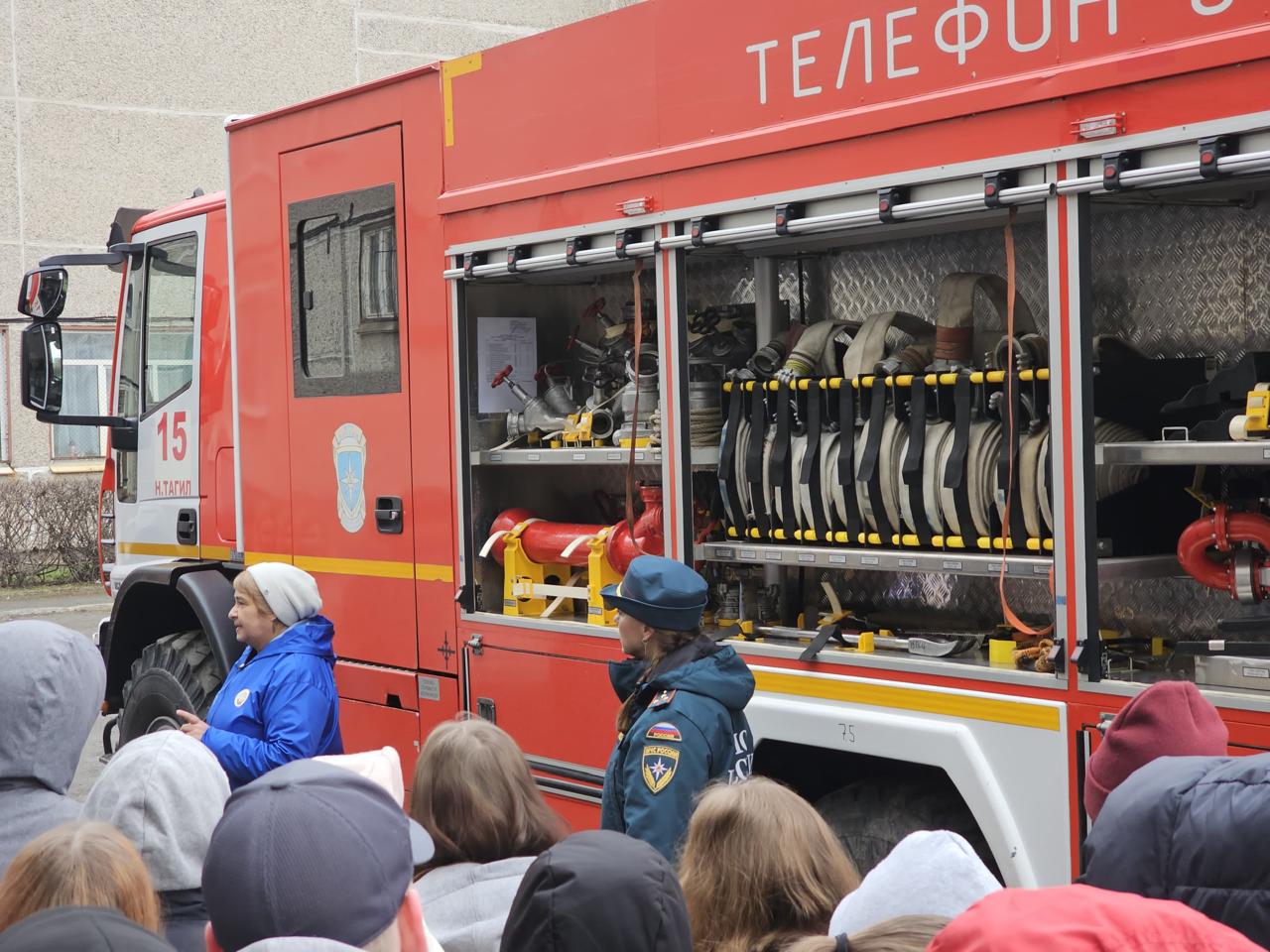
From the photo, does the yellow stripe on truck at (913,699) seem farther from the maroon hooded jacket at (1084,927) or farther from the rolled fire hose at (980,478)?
the maroon hooded jacket at (1084,927)

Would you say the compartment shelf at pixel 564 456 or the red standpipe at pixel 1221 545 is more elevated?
the compartment shelf at pixel 564 456

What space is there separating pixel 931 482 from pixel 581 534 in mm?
1591

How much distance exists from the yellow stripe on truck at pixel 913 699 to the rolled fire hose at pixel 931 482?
542 millimetres

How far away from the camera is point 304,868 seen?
1840 millimetres

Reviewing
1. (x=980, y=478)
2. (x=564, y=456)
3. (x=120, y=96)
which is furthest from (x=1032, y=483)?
(x=120, y=96)

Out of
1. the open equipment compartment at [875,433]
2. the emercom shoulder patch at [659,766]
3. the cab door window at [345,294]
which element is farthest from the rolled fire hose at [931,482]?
the cab door window at [345,294]

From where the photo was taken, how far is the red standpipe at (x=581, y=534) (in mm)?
5266

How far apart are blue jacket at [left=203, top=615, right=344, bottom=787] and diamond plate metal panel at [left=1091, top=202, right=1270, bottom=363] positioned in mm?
2743

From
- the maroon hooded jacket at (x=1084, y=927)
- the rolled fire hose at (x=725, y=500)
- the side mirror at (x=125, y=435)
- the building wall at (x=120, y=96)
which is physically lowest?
the maroon hooded jacket at (x=1084, y=927)

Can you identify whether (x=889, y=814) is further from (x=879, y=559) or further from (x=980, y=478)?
(x=980, y=478)

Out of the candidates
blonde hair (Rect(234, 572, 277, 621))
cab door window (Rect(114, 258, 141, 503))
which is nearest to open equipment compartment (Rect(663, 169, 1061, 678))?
blonde hair (Rect(234, 572, 277, 621))

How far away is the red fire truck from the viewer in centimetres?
374

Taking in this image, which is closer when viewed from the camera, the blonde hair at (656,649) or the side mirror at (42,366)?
the blonde hair at (656,649)

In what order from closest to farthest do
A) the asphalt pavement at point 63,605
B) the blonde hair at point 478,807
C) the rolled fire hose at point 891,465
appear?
the blonde hair at point 478,807 → the rolled fire hose at point 891,465 → the asphalt pavement at point 63,605
